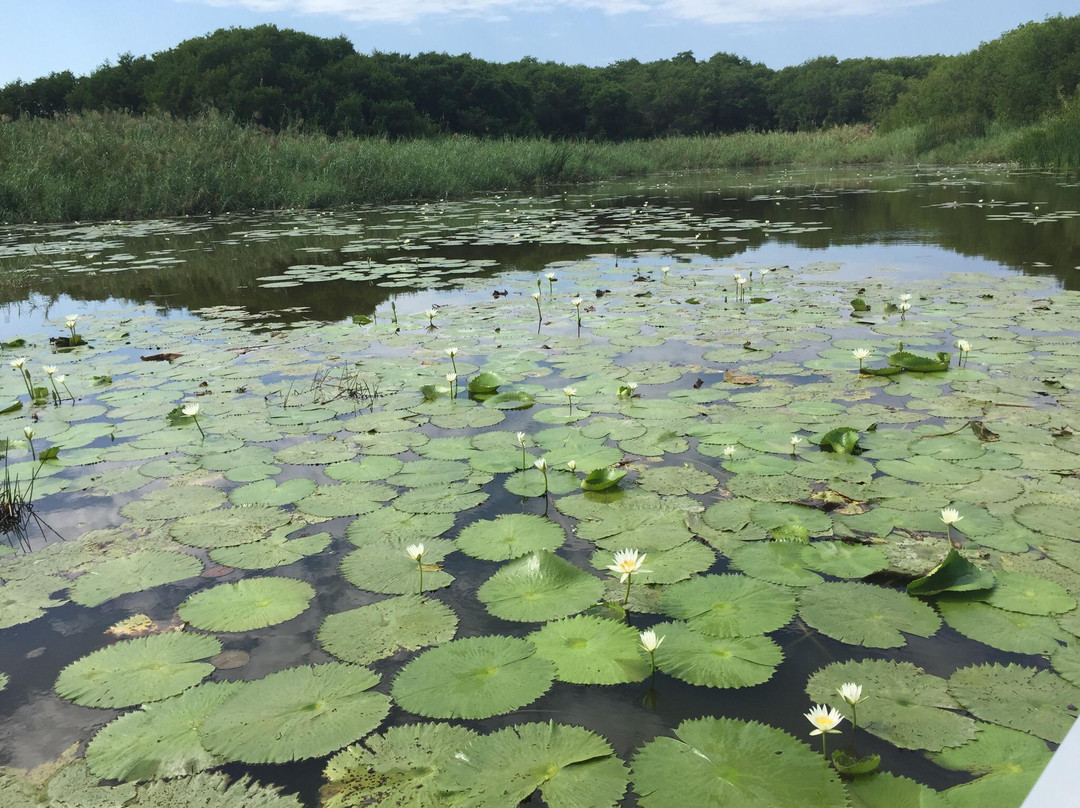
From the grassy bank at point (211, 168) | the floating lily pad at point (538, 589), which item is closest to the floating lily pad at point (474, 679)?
the floating lily pad at point (538, 589)

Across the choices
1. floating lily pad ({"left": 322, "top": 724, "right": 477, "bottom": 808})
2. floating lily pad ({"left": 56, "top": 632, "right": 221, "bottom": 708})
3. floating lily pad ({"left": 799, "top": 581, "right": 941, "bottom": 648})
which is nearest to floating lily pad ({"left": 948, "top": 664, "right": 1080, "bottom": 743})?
floating lily pad ({"left": 799, "top": 581, "right": 941, "bottom": 648})

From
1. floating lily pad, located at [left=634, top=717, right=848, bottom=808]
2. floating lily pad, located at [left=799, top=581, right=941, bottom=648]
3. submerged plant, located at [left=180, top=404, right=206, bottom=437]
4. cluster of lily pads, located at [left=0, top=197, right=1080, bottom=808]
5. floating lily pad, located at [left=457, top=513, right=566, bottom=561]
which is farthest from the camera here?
submerged plant, located at [left=180, top=404, right=206, bottom=437]

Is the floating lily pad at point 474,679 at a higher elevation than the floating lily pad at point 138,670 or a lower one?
lower

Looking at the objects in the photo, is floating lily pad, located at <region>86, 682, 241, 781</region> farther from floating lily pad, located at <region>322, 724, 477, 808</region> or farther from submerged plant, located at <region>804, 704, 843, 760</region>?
submerged plant, located at <region>804, 704, 843, 760</region>

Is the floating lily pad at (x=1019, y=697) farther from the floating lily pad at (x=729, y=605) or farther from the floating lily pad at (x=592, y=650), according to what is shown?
the floating lily pad at (x=592, y=650)

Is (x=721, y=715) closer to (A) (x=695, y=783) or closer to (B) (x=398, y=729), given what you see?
(A) (x=695, y=783)

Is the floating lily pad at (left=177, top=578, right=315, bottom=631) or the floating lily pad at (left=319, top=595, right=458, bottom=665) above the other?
the floating lily pad at (left=177, top=578, right=315, bottom=631)

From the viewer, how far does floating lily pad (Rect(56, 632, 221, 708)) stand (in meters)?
1.41

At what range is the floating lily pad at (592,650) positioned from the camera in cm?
141

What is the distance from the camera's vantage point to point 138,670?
58.2 inches

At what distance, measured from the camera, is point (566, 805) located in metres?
1.12

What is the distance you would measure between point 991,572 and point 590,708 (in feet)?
3.25

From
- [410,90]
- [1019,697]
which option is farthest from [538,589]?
[410,90]

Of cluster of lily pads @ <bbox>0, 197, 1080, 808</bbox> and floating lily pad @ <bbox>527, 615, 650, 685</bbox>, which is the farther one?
floating lily pad @ <bbox>527, 615, 650, 685</bbox>
